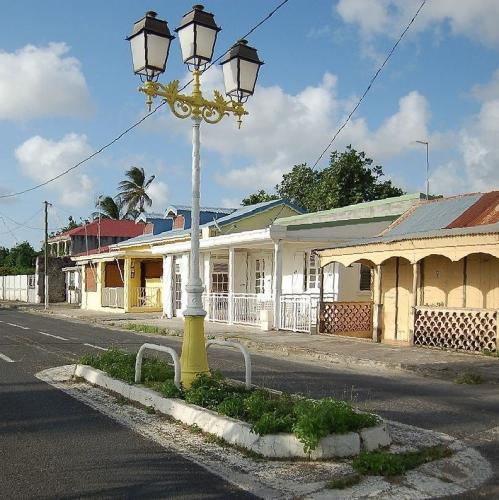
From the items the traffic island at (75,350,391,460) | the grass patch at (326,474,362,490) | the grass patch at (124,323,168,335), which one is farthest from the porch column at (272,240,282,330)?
the grass patch at (326,474,362,490)

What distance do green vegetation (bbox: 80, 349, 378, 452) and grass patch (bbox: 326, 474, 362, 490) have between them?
1.76 ft

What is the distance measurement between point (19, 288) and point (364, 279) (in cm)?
4145

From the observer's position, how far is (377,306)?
17.2 m

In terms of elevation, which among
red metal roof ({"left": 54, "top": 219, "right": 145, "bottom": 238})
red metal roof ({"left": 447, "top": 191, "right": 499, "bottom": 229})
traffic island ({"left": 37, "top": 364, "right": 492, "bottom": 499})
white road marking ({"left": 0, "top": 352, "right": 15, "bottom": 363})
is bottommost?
white road marking ({"left": 0, "top": 352, "right": 15, "bottom": 363})

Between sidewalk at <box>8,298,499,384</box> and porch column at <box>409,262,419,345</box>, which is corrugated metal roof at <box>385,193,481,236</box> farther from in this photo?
sidewalk at <box>8,298,499,384</box>

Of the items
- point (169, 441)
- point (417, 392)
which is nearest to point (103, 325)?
point (417, 392)

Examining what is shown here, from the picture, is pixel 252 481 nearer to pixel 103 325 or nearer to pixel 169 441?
pixel 169 441

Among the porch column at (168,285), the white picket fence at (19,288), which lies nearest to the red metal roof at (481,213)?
the porch column at (168,285)

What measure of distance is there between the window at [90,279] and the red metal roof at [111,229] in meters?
16.0

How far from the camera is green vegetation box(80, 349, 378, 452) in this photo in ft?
19.2

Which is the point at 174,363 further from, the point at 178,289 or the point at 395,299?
the point at 178,289

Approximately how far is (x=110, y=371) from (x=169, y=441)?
369 cm

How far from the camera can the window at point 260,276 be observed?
82.7 ft

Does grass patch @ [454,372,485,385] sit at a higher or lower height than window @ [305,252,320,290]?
lower
